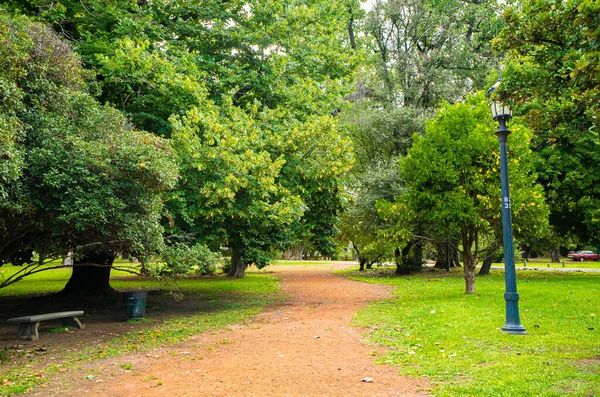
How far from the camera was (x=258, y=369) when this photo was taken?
6.78 metres

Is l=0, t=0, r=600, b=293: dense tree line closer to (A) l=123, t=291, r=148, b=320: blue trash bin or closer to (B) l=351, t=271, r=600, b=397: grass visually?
(A) l=123, t=291, r=148, b=320: blue trash bin

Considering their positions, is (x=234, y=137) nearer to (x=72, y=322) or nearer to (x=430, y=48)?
(x=72, y=322)

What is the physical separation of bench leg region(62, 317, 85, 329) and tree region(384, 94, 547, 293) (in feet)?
32.7

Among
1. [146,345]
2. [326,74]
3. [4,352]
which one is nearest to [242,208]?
Result: [146,345]

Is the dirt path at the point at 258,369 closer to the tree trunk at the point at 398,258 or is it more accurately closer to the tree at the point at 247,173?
the tree at the point at 247,173

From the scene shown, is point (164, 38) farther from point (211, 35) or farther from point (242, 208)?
point (242, 208)

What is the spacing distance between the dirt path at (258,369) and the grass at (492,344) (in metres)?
0.54

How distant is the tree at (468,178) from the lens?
1406cm

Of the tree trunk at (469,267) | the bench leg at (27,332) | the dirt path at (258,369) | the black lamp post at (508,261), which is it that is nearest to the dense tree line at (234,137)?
the tree trunk at (469,267)

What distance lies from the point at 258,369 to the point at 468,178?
10.1 m

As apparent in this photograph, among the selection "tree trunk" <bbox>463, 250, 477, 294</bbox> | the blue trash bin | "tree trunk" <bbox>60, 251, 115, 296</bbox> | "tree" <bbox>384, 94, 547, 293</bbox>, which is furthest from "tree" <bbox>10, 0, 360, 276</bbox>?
"tree trunk" <bbox>60, 251, 115, 296</bbox>

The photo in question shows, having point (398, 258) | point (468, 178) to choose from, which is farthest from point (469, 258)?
point (398, 258)

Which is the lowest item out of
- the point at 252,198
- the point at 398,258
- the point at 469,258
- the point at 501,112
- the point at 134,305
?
the point at 134,305

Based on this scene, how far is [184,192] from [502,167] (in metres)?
7.63
